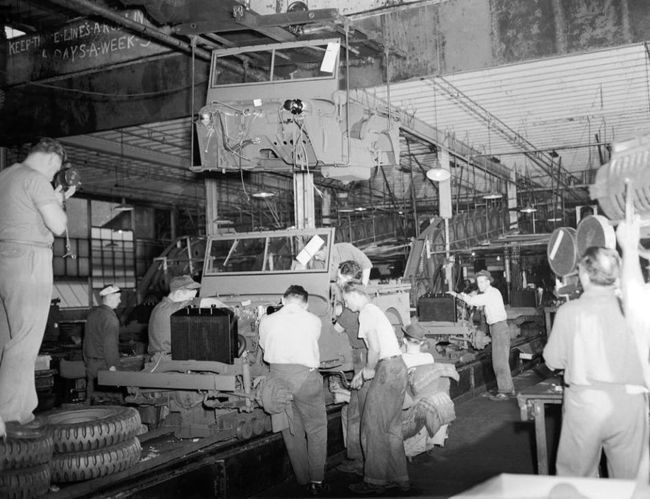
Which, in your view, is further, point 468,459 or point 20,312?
point 468,459

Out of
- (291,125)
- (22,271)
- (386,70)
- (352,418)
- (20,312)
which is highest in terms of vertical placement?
(386,70)

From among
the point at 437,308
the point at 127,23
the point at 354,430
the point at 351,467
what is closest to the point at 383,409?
the point at 354,430

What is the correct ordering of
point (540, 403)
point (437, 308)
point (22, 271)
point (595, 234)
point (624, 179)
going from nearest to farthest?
point (624, 179) < point (22, 271) < point (595, 234) < point (540, 403) < point (437, 308)

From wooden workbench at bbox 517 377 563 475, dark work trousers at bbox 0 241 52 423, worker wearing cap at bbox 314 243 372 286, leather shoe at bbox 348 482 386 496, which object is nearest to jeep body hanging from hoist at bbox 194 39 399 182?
worker wearing cap at bbox 314 243 372 286

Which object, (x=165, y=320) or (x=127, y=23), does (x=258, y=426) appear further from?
(x=127, y=23)

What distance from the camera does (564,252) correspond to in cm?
478

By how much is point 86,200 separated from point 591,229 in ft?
79.7

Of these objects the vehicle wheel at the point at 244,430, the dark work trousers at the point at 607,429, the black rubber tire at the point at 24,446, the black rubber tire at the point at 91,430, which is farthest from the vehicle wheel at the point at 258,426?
the dark work trousers at the point at 607,429

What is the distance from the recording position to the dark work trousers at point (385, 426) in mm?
5992

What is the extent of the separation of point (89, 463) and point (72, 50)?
9.09 meters

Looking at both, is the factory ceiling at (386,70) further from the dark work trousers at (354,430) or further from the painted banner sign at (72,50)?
the dark work trousers at (354,430)

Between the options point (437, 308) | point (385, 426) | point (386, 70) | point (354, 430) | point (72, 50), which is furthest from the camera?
point (72, 50)

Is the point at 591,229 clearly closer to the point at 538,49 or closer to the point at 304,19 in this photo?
the point at 304,19

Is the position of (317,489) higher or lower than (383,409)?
lower
